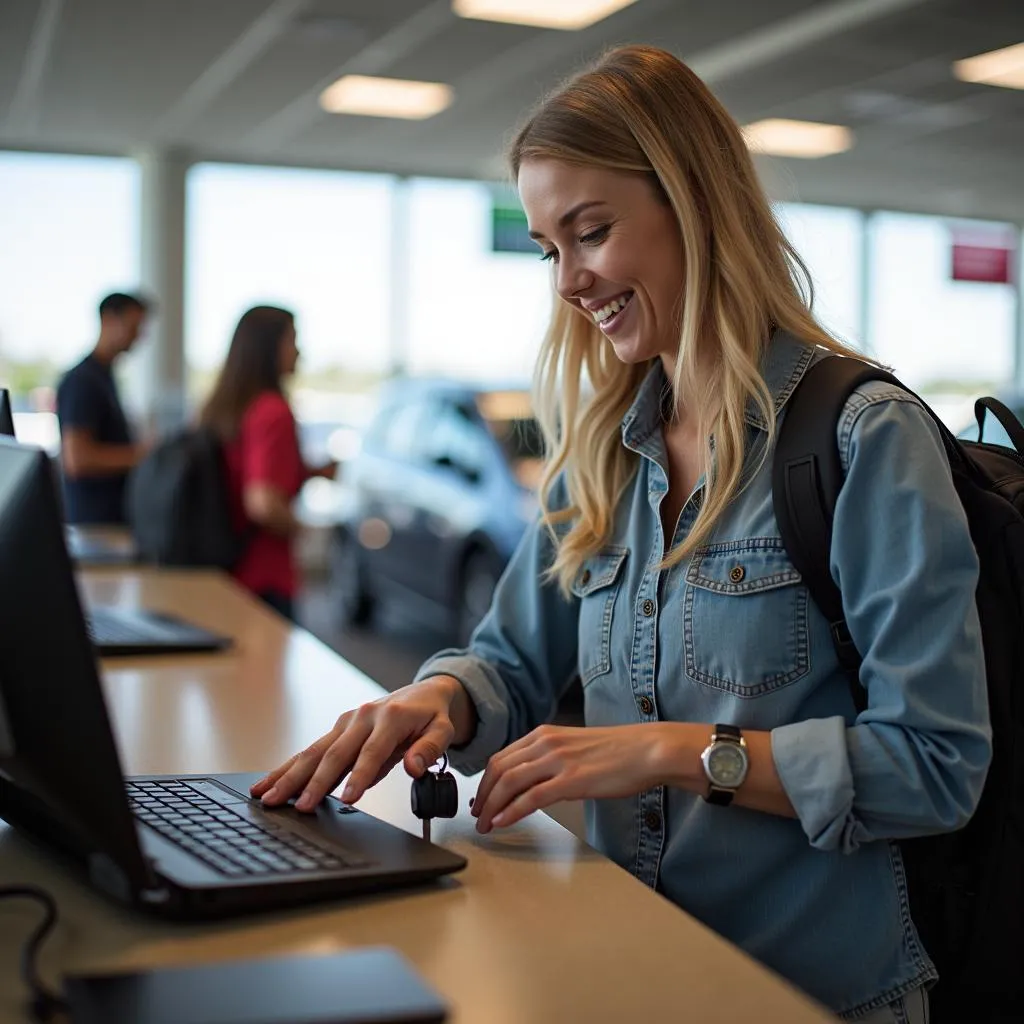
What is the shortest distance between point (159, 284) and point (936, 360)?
669 cm

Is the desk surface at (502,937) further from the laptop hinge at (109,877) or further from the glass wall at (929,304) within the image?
the glass wall at (929,304)

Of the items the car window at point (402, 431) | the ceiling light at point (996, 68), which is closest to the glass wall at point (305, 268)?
the ceiling light at point (996, 68)

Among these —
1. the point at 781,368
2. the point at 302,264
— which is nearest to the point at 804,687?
the point at 781,368

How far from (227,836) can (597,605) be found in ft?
1.57

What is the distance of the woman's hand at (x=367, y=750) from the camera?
1213 millimetres

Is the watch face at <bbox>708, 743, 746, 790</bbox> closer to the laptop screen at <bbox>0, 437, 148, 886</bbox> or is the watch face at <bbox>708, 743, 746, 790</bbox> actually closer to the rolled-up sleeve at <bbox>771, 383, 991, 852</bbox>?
the rolled-up sleeve at <bbox>771, 383, 991, 852</bbox>

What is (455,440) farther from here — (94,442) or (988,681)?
(988,681)

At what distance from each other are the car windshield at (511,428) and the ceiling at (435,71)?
4.97 feet

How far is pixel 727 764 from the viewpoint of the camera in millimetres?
1129

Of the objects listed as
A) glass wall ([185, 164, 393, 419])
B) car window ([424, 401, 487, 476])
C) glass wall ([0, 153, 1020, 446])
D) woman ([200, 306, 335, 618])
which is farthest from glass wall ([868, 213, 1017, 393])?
woman ([200, 306, 335, 618])

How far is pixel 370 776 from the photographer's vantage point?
123 centimetres

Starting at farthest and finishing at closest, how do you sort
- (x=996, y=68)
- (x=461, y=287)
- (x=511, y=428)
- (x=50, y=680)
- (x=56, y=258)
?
(x=461, y=287) < (x=56, y=258) < (x=996, y=68) < (x=511, y=428) < (x=50, y=680)

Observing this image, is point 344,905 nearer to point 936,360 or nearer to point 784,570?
point 784,570

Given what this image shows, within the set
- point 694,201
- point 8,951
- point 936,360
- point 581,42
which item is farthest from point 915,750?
point 936,360
